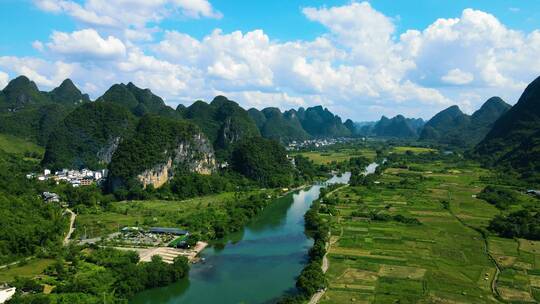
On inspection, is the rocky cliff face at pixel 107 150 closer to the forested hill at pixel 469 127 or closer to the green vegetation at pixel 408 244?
the green vegetation at pixel 408 244

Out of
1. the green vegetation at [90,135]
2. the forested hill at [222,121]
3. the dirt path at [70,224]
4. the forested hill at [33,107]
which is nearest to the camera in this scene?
the dirt path at [70,224]

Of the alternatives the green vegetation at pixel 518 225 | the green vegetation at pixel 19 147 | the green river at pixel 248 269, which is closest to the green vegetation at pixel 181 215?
the green river at pixel 248 269

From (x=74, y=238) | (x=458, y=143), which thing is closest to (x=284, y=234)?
(x=74, y=238)

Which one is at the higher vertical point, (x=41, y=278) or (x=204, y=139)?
(x=204, y=139)

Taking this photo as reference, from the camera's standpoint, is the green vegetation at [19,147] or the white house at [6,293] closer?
the white house at [6,293]

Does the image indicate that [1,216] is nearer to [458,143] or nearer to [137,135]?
[137,135]

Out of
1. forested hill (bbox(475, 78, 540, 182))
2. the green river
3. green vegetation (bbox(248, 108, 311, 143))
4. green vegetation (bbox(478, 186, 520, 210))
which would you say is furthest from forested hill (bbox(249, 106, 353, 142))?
the green river

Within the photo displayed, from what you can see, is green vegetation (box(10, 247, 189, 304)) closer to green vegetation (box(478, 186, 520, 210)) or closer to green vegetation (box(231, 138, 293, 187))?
green vegetation (box(478, 186, 520, 210))
